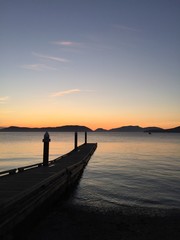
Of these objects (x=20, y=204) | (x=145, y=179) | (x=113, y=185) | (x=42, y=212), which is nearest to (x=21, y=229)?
(x=20, y=204)

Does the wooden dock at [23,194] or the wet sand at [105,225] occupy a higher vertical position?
the wooden dock at [23,194]

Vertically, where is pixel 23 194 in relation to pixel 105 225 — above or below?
above

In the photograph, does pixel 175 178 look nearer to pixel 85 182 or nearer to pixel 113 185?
pixel 113 185

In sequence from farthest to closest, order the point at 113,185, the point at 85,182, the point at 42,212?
the point at 85,182
the point at 113,185
the point at 42,212

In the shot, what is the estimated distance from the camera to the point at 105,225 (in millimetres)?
10273

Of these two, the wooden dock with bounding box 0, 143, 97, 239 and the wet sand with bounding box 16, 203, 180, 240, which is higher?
the wooden dock with bounding box 0, 143, 97, 239

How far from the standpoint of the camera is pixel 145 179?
21.6 metres

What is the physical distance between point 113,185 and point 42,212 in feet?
28.6

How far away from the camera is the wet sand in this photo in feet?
30.7

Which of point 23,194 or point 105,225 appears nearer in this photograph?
point 23,194

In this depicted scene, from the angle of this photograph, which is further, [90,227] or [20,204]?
[90,227]

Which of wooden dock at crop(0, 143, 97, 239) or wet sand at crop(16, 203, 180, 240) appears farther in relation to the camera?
wet sand at crop(16, 203, 180, 240)

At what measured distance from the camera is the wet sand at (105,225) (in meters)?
9.36

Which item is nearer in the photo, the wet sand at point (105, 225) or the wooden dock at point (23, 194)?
the wooden dock at point (23, 194)
